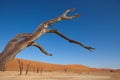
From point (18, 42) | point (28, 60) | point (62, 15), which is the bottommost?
point (18, 42)

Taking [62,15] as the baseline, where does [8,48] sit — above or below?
below

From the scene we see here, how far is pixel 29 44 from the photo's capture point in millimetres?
6570

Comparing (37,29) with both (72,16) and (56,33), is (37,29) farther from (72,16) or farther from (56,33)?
(72,16)

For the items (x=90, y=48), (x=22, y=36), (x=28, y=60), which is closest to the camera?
(x=22, y=36)

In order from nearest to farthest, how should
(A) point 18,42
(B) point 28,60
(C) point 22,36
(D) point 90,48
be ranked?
(A) point 18,42 < (C) point 22,36 < (D) point 90,48 < (B) point 28,60

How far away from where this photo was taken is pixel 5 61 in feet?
21.0

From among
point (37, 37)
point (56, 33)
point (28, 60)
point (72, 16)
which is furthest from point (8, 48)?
point (28, 60)

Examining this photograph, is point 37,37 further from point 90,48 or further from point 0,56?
point 90,48

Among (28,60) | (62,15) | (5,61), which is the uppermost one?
(28,60)

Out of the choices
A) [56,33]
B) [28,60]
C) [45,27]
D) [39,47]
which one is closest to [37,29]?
[45,27]

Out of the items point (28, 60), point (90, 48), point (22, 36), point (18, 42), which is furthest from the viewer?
point (28, 60)

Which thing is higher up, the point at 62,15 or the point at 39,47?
the point at 62,15

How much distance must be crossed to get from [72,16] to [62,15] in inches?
21.4

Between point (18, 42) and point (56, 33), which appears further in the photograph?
point (56, 33)
